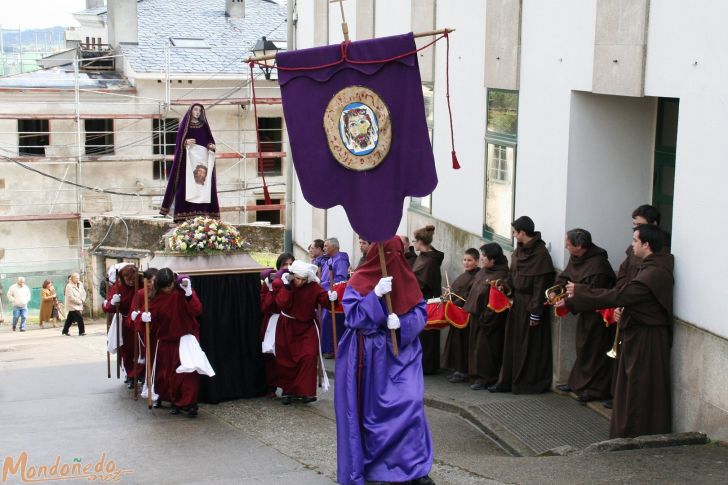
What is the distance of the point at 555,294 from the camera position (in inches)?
403

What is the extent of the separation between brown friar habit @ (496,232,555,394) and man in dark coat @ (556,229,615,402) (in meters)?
0.42

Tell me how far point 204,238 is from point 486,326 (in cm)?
308

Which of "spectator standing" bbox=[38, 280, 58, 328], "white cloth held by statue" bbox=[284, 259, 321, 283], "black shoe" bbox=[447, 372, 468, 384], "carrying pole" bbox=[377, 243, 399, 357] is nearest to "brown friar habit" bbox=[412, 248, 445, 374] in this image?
"black shoe" bbox=[447, 372, 468, 384]

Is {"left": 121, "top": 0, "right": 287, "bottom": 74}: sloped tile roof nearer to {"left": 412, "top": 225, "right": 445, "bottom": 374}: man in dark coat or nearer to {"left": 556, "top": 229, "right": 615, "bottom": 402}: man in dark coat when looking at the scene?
{"left": 412, "top": 225, "right": 445, "bottom": 374}: man in dark coat

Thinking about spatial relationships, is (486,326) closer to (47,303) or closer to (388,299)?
(388,299)

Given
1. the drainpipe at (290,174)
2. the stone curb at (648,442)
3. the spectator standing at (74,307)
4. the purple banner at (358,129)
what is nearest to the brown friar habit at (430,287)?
the stone curb at (648,442)

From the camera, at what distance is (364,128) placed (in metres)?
7.92

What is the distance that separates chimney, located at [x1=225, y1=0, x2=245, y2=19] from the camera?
124ft

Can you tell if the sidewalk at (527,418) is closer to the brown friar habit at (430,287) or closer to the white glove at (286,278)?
the brown friar habit at (430,287)

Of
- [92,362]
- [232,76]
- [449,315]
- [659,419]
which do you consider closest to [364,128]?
[659,419]

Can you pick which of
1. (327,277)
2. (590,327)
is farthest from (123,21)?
(590,327)

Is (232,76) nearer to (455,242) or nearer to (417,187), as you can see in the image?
(455,242)

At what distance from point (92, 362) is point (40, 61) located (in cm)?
2395

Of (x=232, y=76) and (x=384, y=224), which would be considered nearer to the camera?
(x=384, y=224)
